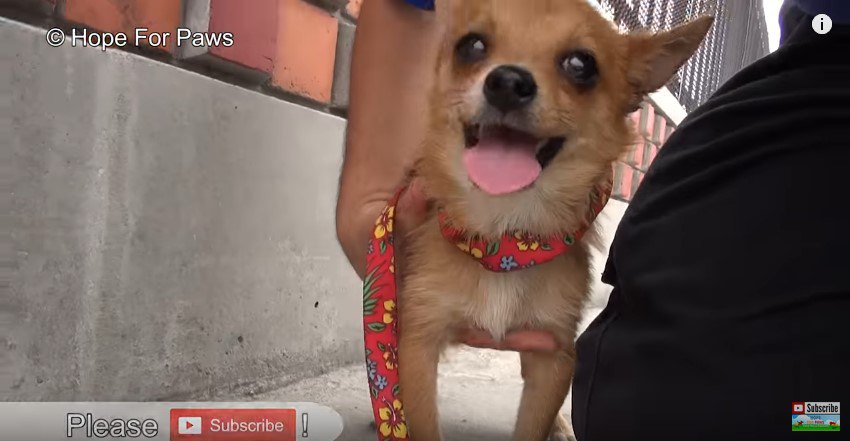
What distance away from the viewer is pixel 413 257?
829mm

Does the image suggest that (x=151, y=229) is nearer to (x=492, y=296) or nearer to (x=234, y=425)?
(x=234, y=425)

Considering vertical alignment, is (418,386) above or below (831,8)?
below

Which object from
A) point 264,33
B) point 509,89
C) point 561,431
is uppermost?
point 264,33

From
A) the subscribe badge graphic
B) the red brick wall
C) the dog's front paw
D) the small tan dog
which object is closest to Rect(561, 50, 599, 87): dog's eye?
the small tan dog

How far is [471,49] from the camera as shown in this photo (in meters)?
0.79

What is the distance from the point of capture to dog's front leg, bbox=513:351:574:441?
0.79m

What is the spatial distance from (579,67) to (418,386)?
1.28ft

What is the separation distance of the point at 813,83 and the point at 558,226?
0.31 m

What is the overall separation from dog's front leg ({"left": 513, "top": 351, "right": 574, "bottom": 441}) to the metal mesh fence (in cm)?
63

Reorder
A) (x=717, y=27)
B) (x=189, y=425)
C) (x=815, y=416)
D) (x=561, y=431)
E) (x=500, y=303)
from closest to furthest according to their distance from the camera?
Answer: (x=815, y=416) → (x=189, y=425) → (x=500, y=303) → (x=561, y=431) → (x=717, y=27)

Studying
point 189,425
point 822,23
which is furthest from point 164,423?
point 822,23

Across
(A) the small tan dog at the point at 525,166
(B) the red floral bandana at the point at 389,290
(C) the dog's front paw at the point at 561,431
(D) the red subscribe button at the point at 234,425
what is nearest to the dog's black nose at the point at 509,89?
(A) the small tan dog at the point at 525,166

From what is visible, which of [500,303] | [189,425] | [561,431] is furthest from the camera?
[561,431]

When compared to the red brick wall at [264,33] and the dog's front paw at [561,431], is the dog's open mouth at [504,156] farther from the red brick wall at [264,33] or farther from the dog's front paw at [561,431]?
the dog's front paw at [561,431]
